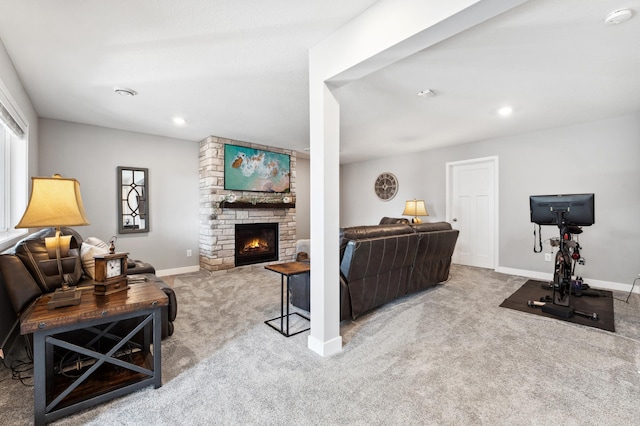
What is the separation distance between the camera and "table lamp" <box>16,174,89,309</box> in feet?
5.16

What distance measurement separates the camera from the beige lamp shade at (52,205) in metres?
1.57

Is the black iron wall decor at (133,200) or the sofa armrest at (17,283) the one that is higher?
the black iron wall decor at (133,200)

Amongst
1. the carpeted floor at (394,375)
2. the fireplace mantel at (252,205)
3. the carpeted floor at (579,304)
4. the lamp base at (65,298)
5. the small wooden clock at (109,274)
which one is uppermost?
the fireplace mantel at (252,205)

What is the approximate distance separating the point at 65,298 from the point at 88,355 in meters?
0.35

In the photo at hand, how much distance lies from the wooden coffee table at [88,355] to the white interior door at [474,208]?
5129mm

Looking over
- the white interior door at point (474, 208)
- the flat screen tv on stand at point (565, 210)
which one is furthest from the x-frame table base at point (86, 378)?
the white interior door at point (474, 208)

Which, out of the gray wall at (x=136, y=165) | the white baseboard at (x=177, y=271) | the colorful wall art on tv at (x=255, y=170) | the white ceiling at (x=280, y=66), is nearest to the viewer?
the white ceiling at (x=280, y=66)

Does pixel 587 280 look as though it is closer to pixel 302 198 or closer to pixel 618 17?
pixel 618 17

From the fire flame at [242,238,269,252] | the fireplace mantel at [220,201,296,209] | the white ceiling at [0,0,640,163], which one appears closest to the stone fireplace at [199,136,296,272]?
the fireplace mantel at [220,201,296,209]

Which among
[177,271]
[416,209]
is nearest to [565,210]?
[416,209]

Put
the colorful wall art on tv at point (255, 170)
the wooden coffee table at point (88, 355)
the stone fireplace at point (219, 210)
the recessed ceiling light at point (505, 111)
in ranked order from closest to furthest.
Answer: the wooden coffee table at point (88, 355) → the recessed ceiling light at point (505, 111) → the stone fireplace at point (219, 210) → the colorful wall art on tv at point (255, 170)

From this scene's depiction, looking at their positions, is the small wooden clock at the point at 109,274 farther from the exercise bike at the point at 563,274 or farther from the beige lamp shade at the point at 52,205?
the exercise bike at the point at 563,274

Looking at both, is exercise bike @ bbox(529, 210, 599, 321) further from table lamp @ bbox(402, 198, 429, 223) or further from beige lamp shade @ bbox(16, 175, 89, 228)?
beige lamp shade @ bbox(16, 175, 89, 228)

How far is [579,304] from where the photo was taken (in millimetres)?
3303
